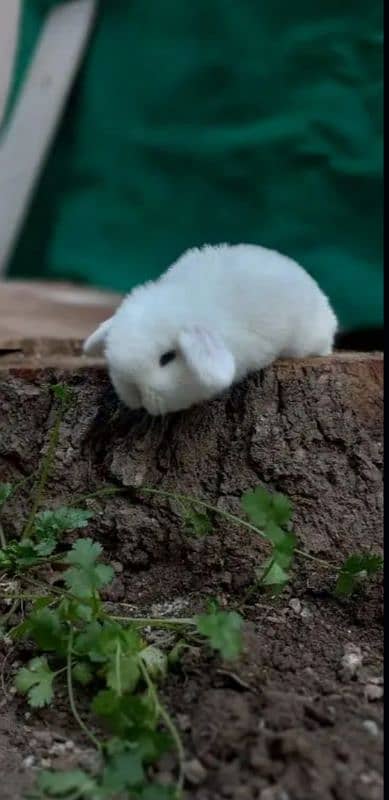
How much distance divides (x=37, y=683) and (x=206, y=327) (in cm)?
75

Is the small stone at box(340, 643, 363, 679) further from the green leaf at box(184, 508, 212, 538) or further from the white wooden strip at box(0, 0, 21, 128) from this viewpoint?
the white wooden strip at box(0, 0, 21, 128)

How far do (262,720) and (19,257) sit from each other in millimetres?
3566

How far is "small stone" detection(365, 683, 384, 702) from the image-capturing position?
140 centimetres

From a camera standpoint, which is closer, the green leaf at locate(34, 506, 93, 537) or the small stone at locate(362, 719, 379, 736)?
the small stone at locate(362, 719, 379, 736)

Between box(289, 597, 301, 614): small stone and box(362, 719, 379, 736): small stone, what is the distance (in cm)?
41

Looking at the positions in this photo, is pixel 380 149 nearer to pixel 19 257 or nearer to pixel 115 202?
pixel 115 202

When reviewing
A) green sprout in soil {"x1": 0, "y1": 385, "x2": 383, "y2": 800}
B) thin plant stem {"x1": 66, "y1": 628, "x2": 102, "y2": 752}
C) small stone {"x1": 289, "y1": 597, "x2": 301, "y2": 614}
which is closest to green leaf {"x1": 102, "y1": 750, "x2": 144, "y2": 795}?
green sprout in soil {"x1": 0, "y1": 385, "x2": 383, "y2": 800}

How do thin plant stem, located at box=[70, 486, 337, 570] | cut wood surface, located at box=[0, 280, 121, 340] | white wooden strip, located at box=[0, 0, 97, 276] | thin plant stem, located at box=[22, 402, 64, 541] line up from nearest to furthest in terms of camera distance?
1. thin plant stem, located at box=[70, 486, 337, 570]
2. thin plant stem, located at box=[22, 402, 64, 541]
3. cut wood surface, located at box=[0, 280, 121, 340]
4. white wooden strip, located at box=[0, 0, 97, 276]

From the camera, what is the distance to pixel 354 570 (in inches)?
64.4

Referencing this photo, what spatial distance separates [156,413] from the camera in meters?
1.85

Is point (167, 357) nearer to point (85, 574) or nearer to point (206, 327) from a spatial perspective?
point (206, 327)

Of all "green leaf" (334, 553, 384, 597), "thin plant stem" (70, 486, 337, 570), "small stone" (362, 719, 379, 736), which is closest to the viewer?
"small stone" (362, 719, 379, 736)

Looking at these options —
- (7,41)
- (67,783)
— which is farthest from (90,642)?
(7,41)

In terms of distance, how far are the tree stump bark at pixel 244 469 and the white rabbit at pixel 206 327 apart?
0.26ft
